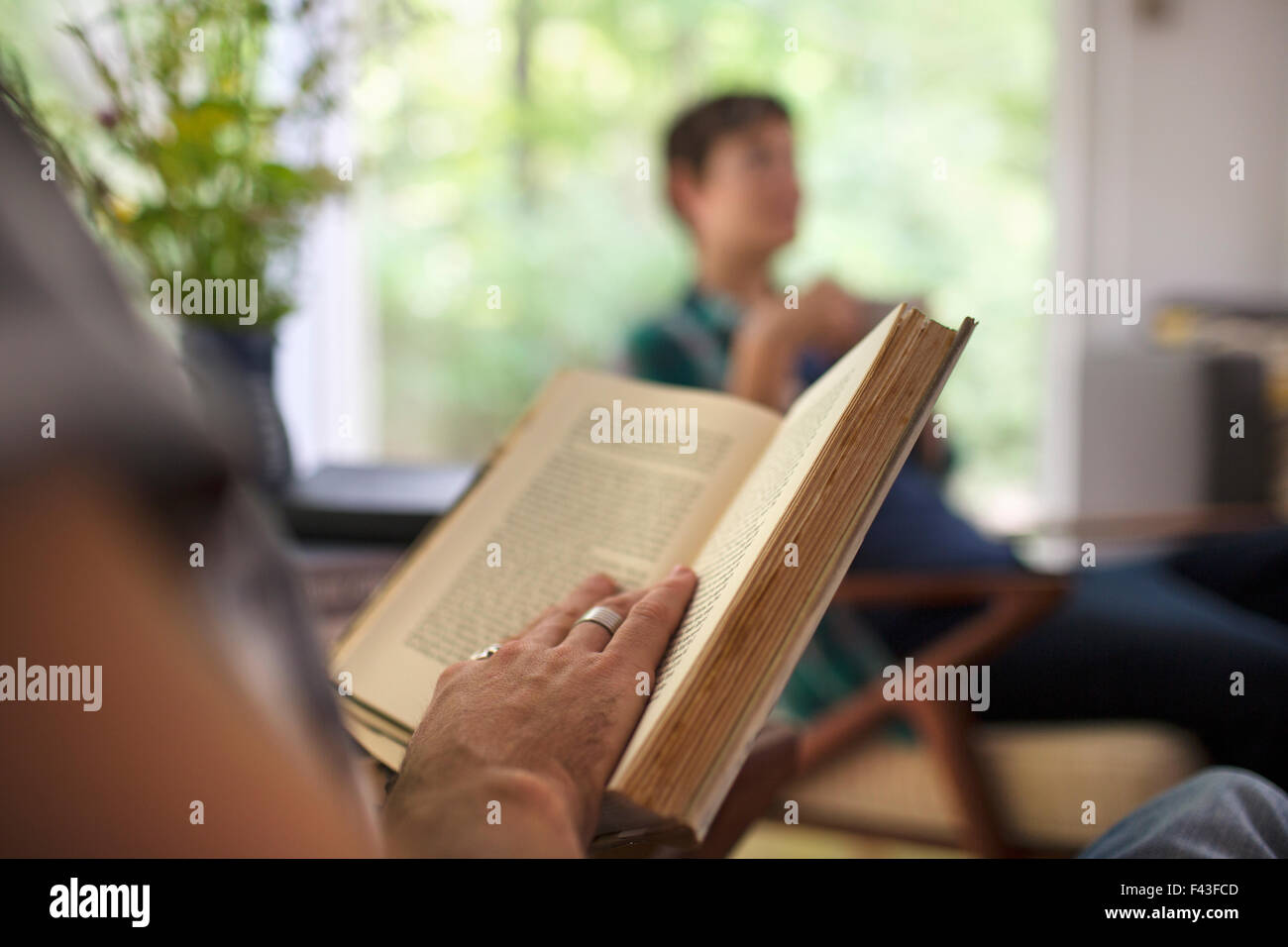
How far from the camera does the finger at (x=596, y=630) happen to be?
0.43 meters

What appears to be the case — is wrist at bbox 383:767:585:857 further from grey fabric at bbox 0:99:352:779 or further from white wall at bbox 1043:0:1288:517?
white wall at bbox 1043:0:1288:517

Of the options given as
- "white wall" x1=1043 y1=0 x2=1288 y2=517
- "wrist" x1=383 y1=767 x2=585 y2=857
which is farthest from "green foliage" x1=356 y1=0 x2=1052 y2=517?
"wrist" x1=383 y1=767 x2=585 y2=857

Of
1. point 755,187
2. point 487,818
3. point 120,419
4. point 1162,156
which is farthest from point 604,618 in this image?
point 1162,156

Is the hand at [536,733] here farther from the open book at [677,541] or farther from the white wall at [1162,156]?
the white wall at [1162,156]

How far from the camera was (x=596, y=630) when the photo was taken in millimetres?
436

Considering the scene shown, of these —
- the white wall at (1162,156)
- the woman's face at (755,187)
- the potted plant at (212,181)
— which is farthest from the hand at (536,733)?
the white wall at (1162,156)

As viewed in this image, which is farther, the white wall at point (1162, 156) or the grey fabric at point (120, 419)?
the white wall at point (1162, 156)

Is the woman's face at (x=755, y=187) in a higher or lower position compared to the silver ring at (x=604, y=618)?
higher

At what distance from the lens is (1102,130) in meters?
3.50

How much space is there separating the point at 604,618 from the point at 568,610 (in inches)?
1.3

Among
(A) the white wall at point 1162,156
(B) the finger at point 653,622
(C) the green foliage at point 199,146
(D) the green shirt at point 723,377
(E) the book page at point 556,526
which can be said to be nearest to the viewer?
(B) the finger at point 653,622

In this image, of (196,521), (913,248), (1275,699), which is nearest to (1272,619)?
(1275,699)

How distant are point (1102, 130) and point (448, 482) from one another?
3308 mm

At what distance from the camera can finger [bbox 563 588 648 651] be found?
0.43 m
